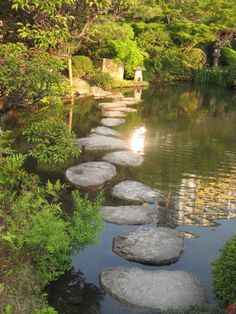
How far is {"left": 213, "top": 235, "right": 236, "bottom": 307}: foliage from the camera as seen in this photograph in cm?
530

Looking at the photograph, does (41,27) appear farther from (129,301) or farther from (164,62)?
(164,62)

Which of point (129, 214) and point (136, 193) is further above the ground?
point (136, 193)

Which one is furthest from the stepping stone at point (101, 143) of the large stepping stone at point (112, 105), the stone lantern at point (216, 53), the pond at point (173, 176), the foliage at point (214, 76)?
the stone lantern at point (216, 53)

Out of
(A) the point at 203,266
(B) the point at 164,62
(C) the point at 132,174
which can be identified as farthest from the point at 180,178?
(B) the point at 164,62

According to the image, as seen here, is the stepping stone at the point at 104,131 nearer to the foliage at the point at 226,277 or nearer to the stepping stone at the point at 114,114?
the stepping stone at the point at 114,114

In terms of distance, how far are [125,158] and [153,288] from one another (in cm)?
675

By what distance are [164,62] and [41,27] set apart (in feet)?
84.5

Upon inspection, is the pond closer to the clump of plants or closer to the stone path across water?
the stone path across water

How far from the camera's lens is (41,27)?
1024 centimetres

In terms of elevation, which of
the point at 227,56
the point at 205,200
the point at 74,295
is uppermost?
the point at 227,56

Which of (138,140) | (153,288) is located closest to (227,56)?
(138,140)

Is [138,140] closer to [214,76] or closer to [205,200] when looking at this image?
[205,200]

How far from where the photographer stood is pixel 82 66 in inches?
1106

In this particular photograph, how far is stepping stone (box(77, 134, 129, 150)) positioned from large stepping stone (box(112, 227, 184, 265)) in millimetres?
6154
